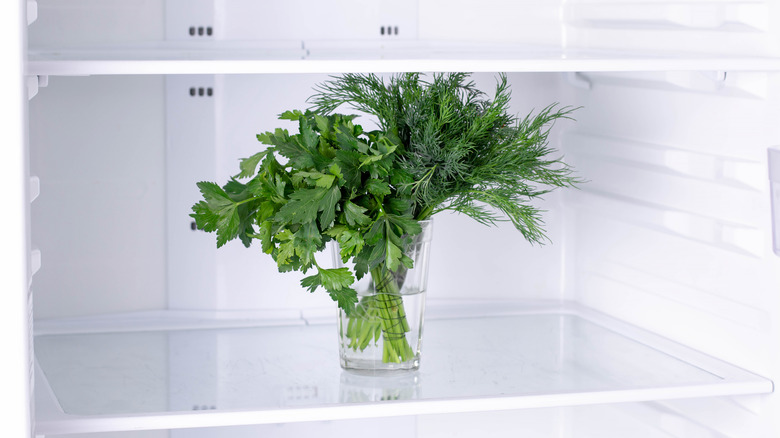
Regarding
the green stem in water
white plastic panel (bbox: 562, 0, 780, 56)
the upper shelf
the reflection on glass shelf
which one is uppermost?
white plastic panel (bbox: 562, 0, 780, 56)

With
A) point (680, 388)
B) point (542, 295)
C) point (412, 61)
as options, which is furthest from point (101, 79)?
point (680, 388)

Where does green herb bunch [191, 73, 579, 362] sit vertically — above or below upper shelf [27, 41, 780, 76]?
below

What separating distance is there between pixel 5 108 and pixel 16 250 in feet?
0.40

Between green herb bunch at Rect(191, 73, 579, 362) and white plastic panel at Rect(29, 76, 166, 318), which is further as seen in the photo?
white plastic panel at Rect(29, 76, 166, 318)

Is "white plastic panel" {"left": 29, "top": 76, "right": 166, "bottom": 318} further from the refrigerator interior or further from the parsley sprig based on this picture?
the parsley sprig

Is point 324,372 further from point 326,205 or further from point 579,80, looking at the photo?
point 579,80

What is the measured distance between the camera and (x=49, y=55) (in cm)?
100

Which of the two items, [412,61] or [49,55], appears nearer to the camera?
[412,61]

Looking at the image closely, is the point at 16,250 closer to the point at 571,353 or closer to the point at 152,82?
the point at 152,82

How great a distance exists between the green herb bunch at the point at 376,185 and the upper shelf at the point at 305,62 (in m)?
0.07

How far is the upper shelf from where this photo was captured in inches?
33.1

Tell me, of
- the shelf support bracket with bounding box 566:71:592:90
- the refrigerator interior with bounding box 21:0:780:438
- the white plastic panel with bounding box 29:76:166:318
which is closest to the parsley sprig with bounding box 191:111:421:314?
the refrigerator interior with bounding box 21:0:780:438

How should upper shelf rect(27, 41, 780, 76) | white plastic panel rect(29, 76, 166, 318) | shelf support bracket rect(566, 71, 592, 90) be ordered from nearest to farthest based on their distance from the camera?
upper shelf rect(27, 41, 780, 76) → white plastic panel rect(29, 76, 166, 318) → shelf support bracket rect(566, 71, 592, 90)

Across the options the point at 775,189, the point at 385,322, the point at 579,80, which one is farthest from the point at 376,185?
the point at 579,80
